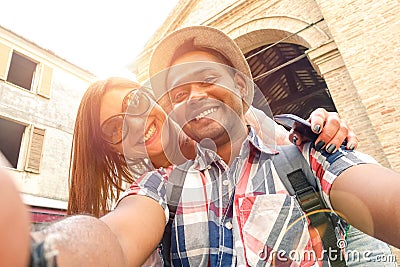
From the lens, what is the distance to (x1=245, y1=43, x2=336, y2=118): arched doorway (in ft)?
31.1

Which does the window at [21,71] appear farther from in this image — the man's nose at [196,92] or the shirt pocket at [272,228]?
the shirt pocket at [272,228]

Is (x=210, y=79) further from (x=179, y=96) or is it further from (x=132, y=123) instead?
(x=132, y=123)

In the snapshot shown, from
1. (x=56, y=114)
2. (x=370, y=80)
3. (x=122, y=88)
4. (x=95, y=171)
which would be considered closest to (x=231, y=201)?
(x=95, y=171)

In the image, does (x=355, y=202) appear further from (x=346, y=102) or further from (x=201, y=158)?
(x=346, y=102)

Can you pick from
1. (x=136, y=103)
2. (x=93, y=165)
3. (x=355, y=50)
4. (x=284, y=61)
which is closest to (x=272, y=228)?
(x=93, y=165)

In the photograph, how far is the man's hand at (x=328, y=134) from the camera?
1.24 metres

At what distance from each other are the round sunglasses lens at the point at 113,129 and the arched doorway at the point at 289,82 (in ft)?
24.8

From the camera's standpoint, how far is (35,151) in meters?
9.43

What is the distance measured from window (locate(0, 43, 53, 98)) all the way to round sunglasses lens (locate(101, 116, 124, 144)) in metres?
9.58

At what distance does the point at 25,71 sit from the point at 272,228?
12.1 metres

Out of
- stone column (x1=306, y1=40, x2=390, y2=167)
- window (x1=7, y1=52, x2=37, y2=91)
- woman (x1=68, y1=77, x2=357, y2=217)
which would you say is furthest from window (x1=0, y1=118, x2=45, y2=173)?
stone column (x1=306, y1=40, x2=390, y2=167)

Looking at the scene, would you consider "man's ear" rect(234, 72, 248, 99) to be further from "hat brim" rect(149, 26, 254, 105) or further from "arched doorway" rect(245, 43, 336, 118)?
"arched doorway" rect(245, 43, 336, 118)

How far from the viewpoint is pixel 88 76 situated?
1285cm

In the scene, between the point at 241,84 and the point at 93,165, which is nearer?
the point at 241,84
